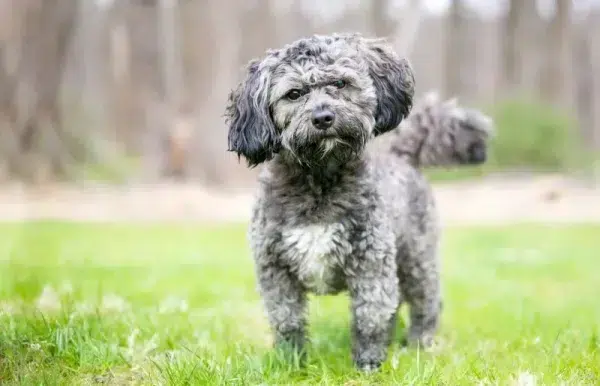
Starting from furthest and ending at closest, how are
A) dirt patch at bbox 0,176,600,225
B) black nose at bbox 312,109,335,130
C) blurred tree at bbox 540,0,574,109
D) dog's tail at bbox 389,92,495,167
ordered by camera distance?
blurred tree at bbox 540,0,574,109 → dirt patch at bbox 0,176,600,225 → dog's tail at bbox 389,92,495,167 → black nose at bbox 312,109,335,130

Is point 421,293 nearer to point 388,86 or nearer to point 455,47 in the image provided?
point 388,86

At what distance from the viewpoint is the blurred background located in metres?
15.5

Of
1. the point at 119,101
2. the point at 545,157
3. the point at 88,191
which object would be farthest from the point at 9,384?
the point at 119,101

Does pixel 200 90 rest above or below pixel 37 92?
above

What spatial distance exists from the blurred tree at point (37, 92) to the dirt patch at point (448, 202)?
0.78 meters

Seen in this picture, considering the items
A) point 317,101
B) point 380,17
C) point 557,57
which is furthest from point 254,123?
point 557,57

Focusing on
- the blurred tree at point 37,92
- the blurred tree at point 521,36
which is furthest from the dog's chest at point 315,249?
the blurred tree at point 521,36

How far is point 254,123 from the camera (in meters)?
4.32

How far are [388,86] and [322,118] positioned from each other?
638 mm

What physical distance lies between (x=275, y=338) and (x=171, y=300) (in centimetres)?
177

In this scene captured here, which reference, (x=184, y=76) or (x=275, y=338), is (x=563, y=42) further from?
(x=275, y=338)

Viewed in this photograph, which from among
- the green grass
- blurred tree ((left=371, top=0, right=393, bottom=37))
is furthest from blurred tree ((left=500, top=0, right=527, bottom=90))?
the green grass

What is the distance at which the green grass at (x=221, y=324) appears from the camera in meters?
3.67

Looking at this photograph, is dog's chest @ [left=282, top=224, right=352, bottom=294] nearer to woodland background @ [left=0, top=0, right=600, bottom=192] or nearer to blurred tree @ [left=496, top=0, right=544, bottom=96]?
woodland background @ [left=0, top=0, right=600, bottom=192]
